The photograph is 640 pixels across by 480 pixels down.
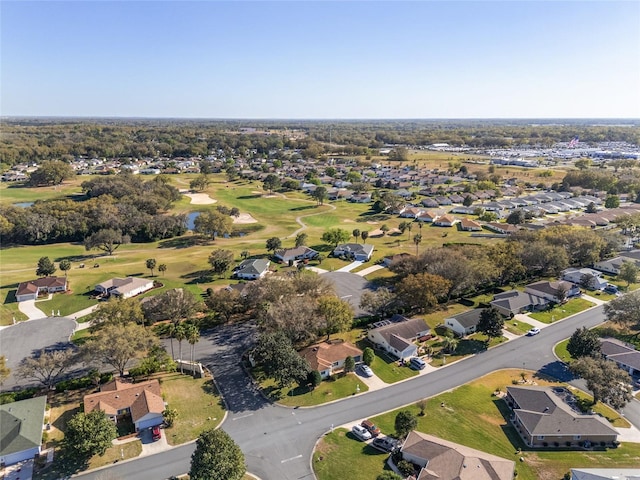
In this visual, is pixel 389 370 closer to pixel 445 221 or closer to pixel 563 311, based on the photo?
pixel 563 311

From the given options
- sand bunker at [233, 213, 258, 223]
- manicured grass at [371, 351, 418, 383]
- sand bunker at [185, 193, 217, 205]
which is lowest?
manicured grass at [371, 351, 418, 383]

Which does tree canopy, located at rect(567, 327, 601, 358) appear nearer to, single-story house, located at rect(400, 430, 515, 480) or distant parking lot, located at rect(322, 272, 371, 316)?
single-story house, located at rect(400, 430, 515, 480)

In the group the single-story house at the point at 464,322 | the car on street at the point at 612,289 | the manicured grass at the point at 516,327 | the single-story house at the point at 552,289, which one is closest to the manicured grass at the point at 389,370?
the single-story house at the point at 464,322

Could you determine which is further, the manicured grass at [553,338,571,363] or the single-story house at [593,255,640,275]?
the single-story house at [593,255,640,275]

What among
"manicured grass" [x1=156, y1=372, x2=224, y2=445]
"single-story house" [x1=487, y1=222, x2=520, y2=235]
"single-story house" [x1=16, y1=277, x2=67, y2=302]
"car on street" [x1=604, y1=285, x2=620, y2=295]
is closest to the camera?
"manicured grass" [x1=156, y1=372, x2=224, y2=445]

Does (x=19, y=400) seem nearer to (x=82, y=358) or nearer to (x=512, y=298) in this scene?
(x=82, y=358)

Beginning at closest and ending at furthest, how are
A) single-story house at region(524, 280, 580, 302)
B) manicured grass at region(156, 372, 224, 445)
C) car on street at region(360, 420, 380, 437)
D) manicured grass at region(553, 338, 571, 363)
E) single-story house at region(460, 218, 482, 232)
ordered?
car on street at region(360, 420, 380, 437), manicured grass at region(156, 372, 224, 445), manicured grass at region(553, 338, 571, 363), single-story house at region(524, 280, 580, 302), single-story house at region(460, 218, 482, 232)

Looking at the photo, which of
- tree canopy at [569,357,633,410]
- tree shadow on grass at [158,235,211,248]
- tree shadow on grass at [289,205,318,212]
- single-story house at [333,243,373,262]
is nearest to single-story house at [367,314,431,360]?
tree canopy at [569,357,633,410]
